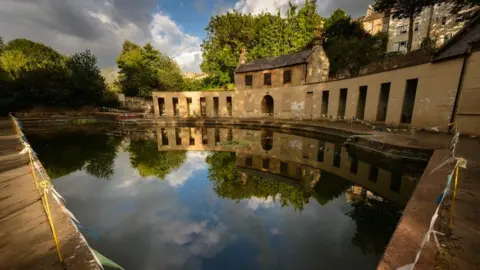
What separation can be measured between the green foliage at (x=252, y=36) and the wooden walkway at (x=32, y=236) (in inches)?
Result: 1034

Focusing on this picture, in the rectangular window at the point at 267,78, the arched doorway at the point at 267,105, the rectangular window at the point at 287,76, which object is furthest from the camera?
the arched doorway at the point at 267,105

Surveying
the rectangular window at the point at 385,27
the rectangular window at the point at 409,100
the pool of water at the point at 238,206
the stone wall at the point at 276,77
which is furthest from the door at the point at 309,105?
the rectangular window at the point at 385,27

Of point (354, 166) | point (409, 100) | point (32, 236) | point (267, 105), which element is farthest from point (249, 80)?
point (32, 236)

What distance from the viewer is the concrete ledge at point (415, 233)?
80.4 inches

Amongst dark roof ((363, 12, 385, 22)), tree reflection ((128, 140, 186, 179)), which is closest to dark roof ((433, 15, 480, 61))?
tree reflection ((128, 140, 186, 179))

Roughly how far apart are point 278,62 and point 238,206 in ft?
63.6

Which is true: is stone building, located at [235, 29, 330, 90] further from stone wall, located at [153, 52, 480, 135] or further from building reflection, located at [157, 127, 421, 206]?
building reflection, located at [157, 127, 421, 206]

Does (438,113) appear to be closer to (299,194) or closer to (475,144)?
(475,144)

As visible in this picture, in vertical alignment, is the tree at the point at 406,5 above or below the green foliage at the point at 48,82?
above

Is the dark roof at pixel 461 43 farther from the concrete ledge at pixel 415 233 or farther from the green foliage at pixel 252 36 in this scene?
the green foliage at pixel 252 36

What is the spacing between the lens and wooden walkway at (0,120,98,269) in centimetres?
217

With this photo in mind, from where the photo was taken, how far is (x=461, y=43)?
29.5 feet

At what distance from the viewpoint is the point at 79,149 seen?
1093 centimetres

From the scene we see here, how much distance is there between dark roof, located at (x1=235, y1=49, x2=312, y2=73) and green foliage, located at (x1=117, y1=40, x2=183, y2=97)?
14134mm
